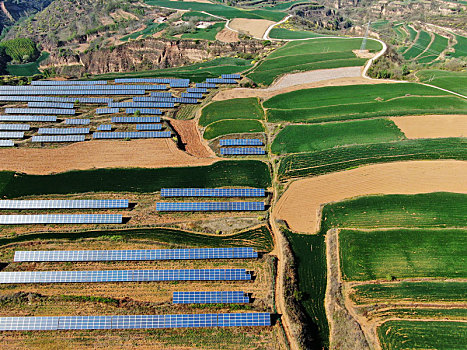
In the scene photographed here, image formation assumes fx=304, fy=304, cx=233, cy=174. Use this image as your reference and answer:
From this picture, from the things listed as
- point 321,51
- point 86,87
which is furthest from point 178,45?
point 321,51

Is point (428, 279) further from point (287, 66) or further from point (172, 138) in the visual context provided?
point (287, 66)

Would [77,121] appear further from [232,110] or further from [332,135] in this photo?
[332,135]

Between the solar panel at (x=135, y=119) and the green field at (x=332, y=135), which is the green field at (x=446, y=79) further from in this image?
the solar panel at (x=135, y=119)

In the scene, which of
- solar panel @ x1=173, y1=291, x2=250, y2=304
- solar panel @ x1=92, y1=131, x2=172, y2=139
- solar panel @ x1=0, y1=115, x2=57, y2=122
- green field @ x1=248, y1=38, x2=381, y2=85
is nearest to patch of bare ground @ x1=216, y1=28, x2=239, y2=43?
green field @ x1=248, y1=38, x2=381, y2=85

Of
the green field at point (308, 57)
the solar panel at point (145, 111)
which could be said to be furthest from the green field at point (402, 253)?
the green field at point (308, 57)

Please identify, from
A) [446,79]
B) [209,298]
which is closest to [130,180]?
[209,298]

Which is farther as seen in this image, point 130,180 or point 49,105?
point 49,105
